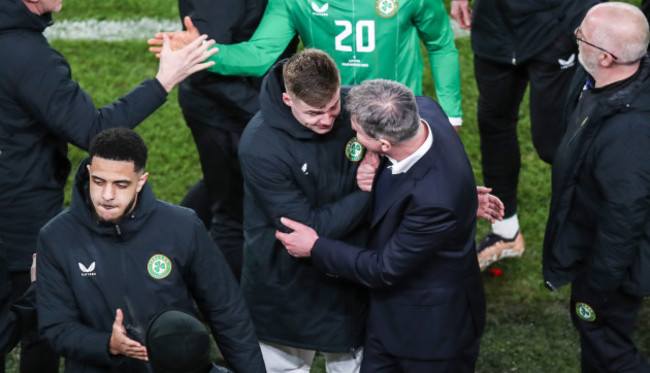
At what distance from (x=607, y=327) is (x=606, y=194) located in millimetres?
677

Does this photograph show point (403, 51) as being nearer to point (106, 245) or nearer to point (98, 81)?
point (106, 245)

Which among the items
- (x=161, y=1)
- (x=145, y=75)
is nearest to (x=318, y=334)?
(x=145, y=75)

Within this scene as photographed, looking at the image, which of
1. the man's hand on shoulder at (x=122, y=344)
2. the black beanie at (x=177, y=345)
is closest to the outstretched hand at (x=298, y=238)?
the man's hand on shoulder at (x=122, y=344)

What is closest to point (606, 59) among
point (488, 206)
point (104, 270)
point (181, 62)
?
point (488, 206)

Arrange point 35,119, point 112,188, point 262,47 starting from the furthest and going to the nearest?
point 262,47 → point 35,119 → point 112,188

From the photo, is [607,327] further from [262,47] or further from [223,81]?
[223,81]

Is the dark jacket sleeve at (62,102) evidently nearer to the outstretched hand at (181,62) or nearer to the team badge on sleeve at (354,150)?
the outstretched hand at (181,62)

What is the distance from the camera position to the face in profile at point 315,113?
385 cm

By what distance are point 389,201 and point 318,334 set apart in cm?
72

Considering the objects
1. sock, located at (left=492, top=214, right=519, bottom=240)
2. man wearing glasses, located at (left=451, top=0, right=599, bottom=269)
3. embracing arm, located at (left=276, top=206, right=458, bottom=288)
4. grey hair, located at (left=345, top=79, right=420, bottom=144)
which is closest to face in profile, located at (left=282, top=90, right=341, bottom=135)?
grey hair, located at (left=345, top=79, right=420, bottom=144)

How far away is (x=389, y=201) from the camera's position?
12.6 feet

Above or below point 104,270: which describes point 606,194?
below

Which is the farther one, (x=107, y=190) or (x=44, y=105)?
(x=44, y=105)

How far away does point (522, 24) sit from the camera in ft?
17.7
